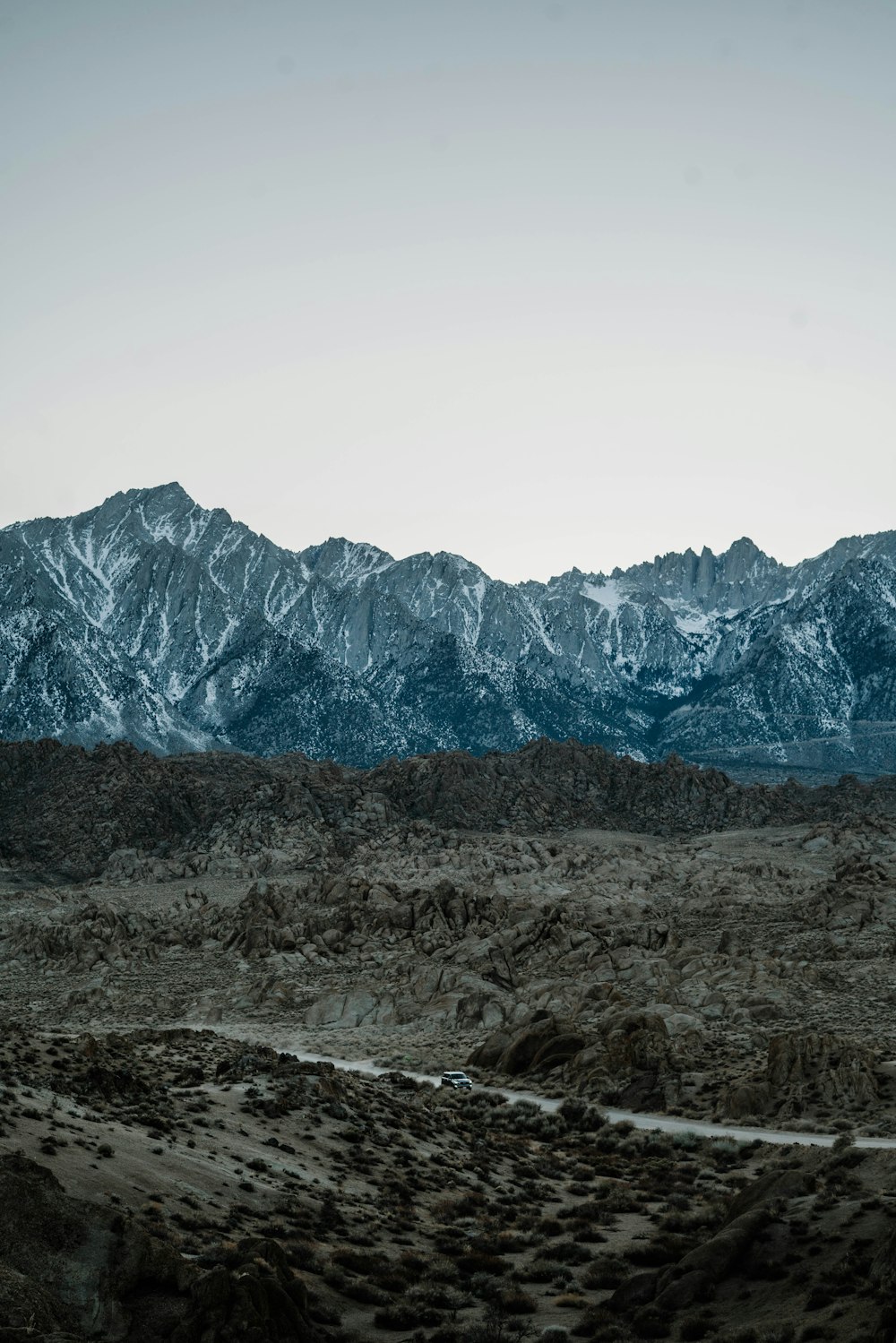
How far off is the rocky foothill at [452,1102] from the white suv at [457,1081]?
140 cm

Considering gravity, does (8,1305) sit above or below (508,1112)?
above

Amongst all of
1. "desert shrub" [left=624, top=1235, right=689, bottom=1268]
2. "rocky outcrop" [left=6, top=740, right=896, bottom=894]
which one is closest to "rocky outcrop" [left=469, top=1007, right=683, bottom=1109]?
"desert shrub" [left=624, top=1235, right=689, bottom=1268]

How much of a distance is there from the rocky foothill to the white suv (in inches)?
55.2

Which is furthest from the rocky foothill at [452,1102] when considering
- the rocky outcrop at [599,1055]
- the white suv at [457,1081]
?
the white suv at [457,1081]

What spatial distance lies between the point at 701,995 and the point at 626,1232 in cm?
3213

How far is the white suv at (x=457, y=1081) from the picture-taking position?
134ft

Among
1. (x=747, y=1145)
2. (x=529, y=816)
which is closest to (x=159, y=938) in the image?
(x=747, y=1145)

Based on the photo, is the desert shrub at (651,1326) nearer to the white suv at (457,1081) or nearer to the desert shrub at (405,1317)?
the desert shrub at (405,1317)

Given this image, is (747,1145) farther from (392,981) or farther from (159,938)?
(159,938)

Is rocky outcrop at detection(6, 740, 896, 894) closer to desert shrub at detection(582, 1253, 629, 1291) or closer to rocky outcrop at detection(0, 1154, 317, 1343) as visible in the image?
desert shrub at detection(582, 1253, 629, 1291)

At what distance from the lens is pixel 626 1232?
23.4 meters

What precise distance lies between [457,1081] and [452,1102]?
3.07 meters

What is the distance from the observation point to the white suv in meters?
41.0

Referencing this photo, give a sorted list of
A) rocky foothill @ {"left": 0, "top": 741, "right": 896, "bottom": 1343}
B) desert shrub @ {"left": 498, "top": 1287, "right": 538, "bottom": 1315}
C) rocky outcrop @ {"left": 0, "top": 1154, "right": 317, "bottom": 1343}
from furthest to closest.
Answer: desert shrub @ {"left": 498, "top": 1287, "right": 538, "bottom": 1315} < rocky foothill @ {"left": 0, "top": 741, "right": 896, "bottom": 1343} < rocky outcrop @ {"left": 0, "top": 1154, "right": 317, "bottom": 1343}
